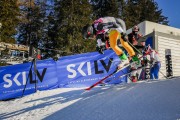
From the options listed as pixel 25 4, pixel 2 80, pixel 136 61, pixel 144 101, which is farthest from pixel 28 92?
pixel 25 4

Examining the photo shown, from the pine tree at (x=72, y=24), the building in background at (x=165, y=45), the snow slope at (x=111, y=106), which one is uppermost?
the pine tree at (x=72, y=24)

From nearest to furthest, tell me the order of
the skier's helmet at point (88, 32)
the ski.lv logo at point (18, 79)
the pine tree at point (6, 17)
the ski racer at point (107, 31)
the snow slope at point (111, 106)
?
1. the snow slope at point (111, 106)
2. the skier's helmet at point (88, 32)
3. the ski racer at point (107, 31)
4. the ski.lv logo at point (18, 79)
5. the pine tree at point (6, 17)

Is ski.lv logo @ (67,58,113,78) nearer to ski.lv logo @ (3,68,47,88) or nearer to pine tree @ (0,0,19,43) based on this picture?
ski.lv logo @ (3,68,47,88)

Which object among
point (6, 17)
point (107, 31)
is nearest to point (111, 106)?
point (107, 31)

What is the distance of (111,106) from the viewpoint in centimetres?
641

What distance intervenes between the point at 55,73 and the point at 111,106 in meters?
5.67

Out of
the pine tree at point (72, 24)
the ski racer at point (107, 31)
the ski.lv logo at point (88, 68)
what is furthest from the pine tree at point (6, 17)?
the ski racer at point (107, 31)

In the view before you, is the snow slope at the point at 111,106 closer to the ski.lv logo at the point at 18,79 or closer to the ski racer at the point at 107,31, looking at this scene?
the ski racer at the point at 107,31

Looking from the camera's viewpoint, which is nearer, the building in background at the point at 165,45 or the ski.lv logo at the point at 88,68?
A: the ski.lv logo at the point at 88,68

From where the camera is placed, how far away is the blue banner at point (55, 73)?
1123 cm

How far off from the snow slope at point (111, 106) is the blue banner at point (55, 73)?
2607 millimetres

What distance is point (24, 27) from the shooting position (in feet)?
127

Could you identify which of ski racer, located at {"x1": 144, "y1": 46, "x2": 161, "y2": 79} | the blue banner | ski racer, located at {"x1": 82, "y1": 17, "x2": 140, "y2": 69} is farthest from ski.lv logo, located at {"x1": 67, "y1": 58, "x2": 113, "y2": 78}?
ski racer, located at {"x1": 82, "y1": 17, "x2": 140, "y2": 69}

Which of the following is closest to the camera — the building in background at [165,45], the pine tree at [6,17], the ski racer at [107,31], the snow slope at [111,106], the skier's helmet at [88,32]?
the snow slope at [111,106]
